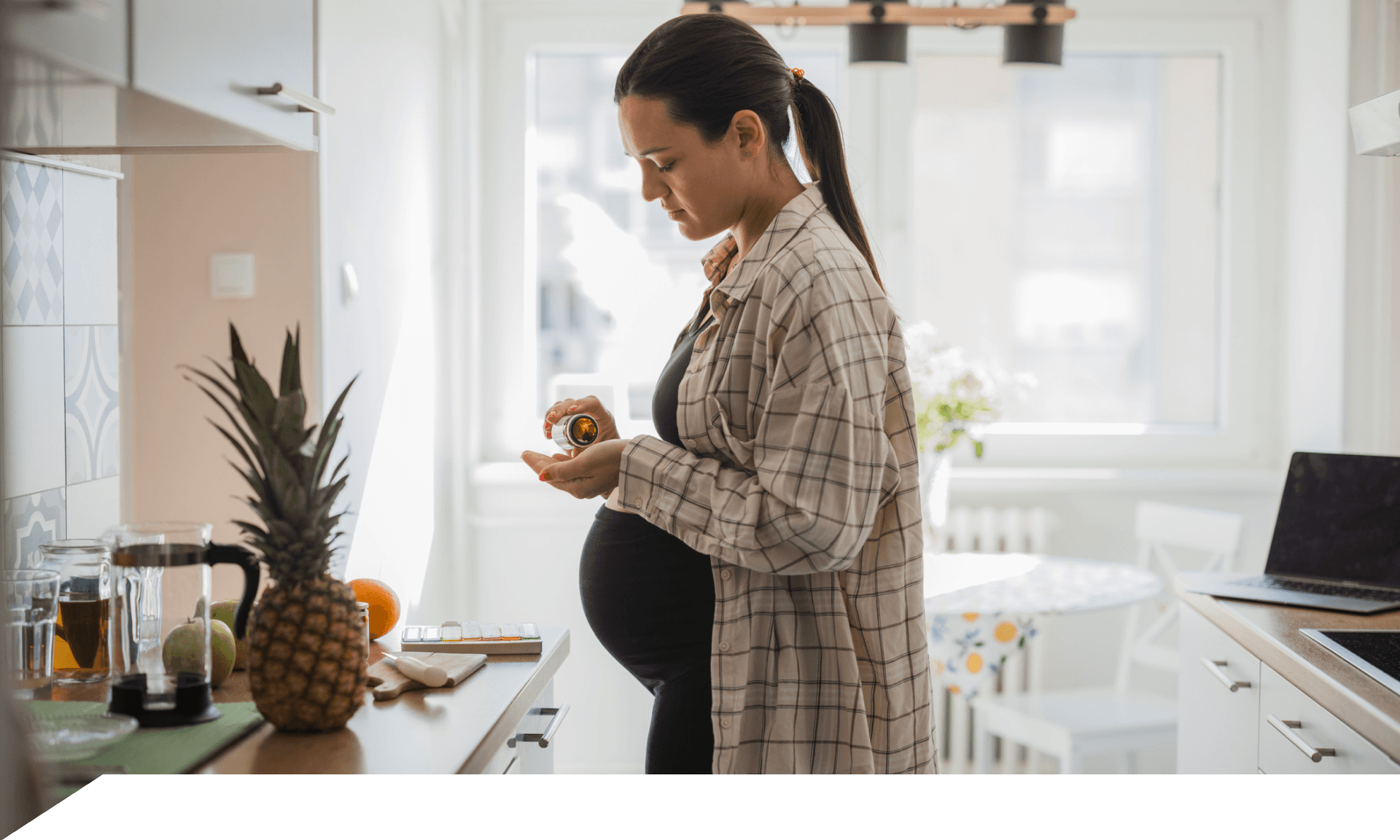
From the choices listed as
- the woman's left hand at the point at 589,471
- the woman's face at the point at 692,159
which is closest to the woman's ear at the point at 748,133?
the woman's face at the point at 692,159

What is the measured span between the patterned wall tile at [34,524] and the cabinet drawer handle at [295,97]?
472 millimetres

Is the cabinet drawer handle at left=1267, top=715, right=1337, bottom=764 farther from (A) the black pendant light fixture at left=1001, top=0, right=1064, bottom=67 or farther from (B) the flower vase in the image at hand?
(A) the black pendant light fixture at left=1001, top=0, right=1064, bottom=67

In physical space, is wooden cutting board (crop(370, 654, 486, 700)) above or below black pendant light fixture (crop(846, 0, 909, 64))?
below

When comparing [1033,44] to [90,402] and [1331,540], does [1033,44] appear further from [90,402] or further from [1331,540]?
[90,402]

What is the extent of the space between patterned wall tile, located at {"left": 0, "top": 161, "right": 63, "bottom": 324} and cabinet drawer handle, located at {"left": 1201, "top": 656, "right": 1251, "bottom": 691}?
1.49 m

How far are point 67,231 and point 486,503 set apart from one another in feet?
5.44

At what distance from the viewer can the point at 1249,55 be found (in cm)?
289

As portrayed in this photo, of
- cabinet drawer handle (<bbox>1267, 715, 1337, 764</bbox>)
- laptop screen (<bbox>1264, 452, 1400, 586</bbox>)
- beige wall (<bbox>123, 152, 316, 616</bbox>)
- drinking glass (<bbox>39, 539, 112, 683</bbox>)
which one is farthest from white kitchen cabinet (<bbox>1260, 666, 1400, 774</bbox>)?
→ beige wall (<bbox>123, 152, 316, 616</bbox>)

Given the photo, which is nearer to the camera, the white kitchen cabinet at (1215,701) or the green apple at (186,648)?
the green apple at (186,648)

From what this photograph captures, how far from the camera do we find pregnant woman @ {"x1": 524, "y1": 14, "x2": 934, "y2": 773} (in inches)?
38.2

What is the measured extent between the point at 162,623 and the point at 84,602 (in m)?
0.18

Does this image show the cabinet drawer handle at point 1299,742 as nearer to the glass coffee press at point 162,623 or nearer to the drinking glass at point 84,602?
the glass coffee press at point 162,623

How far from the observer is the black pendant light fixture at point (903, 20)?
2180mm

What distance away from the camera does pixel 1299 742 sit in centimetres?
129
